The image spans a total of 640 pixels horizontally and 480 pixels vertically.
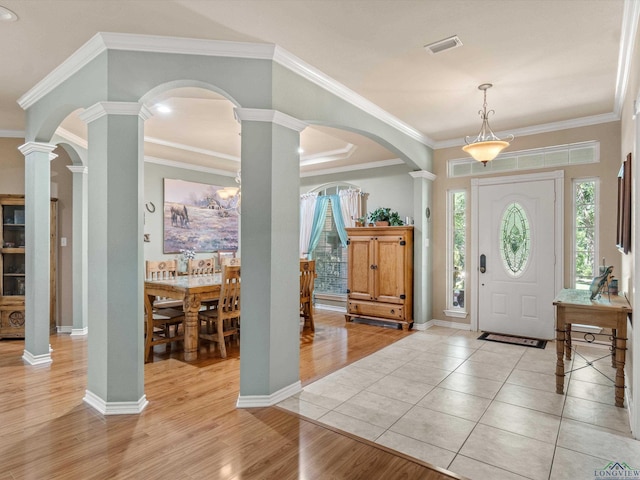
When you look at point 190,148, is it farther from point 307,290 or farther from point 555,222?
point 555,222

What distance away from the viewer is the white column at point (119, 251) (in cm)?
270

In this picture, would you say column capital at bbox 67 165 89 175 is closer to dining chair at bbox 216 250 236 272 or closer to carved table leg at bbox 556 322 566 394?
dining chair at bbox 216 250 236 272

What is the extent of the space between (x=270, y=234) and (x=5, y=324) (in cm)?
418

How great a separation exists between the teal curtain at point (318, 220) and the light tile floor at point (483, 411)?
3.30 metres

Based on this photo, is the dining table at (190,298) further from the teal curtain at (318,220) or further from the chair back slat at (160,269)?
the teal curtain at (318,220)

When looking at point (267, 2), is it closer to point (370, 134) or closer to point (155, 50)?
point (155, 50)

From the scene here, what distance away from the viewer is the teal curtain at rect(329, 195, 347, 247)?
6.82m

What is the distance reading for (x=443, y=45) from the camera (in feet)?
9.44

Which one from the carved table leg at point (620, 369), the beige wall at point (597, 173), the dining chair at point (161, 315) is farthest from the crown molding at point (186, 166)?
the carved table leg at point (620, 369)

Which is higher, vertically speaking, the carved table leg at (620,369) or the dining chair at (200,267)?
the dining chair at (200,267)

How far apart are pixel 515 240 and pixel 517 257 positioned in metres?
0.23

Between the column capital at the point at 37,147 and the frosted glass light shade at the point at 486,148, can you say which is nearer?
the frosted glass light shade at the point at 486,148

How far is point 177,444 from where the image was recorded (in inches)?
91.8

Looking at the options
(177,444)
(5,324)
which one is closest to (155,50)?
(177,444)
